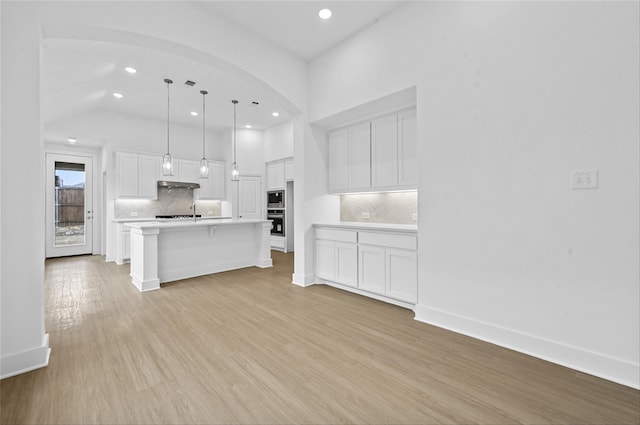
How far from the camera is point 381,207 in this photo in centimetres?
425

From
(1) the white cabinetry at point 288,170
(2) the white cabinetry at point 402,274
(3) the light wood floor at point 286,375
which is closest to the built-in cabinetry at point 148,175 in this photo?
(1) the white cabinetry at point 288,170

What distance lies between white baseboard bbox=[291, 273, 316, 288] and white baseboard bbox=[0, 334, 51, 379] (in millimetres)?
2776

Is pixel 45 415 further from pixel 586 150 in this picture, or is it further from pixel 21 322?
pixel 586 150

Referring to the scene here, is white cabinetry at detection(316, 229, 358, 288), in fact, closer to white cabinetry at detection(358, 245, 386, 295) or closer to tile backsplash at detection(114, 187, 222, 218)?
white cabinetry at detection(358, 245, 386, 295)

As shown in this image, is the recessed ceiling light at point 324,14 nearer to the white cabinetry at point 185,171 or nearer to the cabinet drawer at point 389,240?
the cabinet drawer at point 389,240

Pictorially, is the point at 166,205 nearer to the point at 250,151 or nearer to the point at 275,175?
the point at 250,151

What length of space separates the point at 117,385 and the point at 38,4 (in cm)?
287

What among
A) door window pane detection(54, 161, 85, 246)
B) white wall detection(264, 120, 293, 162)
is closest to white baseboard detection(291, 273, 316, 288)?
white wall detection(264, 120, 293, 162)

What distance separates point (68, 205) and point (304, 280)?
6.80m

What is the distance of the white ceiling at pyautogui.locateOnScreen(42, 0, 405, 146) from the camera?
10.5 feet

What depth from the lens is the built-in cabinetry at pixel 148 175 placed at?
6348mm

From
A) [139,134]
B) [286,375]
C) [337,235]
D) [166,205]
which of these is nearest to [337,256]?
[337,235]

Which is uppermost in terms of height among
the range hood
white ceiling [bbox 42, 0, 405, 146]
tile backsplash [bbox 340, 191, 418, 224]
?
white ceiling [bbox 42, 0, 405, 146]

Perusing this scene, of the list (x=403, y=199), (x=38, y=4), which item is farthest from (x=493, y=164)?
(x=38, y=4)
